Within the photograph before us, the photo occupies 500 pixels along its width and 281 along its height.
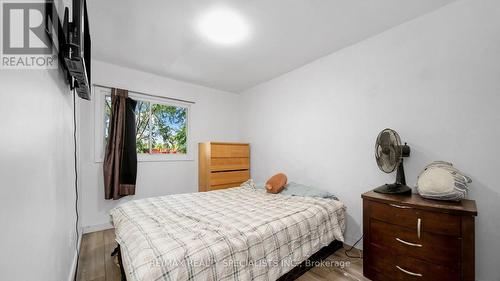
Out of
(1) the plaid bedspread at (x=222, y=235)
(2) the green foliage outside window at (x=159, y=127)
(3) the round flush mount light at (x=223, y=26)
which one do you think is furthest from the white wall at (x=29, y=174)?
(2) the green foliage outside window at (x=159, y=127)

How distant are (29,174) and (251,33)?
2.09 m

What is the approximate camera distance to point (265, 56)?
8.92ft

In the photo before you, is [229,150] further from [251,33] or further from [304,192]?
[251,33]

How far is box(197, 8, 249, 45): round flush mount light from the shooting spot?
1.90 metres

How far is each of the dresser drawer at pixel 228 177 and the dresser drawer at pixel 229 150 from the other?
0.30 m

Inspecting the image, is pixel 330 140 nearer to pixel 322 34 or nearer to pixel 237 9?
pixel 322 34

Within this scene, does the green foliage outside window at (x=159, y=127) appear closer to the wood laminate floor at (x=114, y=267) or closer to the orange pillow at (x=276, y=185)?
the wood laminate floor at (x=114, y=267)

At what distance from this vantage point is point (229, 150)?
360 centimetres

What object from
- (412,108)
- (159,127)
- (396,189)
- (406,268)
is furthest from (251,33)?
(406,268)

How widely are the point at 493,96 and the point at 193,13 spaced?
257 cm

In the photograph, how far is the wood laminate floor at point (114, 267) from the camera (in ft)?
5.82

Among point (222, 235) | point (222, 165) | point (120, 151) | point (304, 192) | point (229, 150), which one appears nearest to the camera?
point (222, 235)

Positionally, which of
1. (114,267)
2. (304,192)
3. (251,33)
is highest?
(251,33)

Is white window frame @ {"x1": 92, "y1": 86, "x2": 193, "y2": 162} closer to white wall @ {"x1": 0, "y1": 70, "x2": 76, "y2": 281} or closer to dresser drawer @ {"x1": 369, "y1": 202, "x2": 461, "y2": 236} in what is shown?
white wall @ {"x1": 0, "y1": 70, "x2": 76, "y2": 281}
